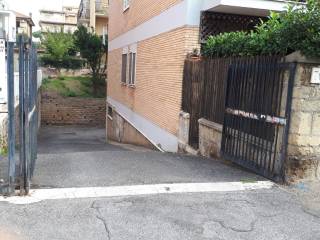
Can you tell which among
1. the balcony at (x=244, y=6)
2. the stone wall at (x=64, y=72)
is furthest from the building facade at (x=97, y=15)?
the balcony at (x=244, y=6)

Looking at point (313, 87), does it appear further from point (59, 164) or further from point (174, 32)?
point (174, 32)

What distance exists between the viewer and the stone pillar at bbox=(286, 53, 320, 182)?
568 cm

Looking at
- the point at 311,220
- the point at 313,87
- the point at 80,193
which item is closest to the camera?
the point at 311,220

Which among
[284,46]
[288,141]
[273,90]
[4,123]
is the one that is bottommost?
[4,123]

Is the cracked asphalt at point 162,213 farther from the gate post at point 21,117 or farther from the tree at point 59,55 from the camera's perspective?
the tree at point 59,55

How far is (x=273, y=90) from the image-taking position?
6.13m

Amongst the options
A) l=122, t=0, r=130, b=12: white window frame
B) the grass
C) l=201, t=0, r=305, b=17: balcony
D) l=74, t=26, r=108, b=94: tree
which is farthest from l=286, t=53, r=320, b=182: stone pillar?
l=74, t=26, r=108, b=94: tree

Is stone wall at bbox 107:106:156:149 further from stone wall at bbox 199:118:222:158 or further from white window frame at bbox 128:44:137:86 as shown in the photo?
stone wall at bbox 199:118:222:158

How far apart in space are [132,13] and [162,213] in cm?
1263

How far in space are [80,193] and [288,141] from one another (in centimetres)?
305

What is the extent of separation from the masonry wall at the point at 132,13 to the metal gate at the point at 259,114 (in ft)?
13.3

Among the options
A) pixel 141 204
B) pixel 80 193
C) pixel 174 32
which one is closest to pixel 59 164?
pixel 80 193

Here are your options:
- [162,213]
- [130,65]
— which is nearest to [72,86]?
[130,65]

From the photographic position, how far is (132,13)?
16.0 m
